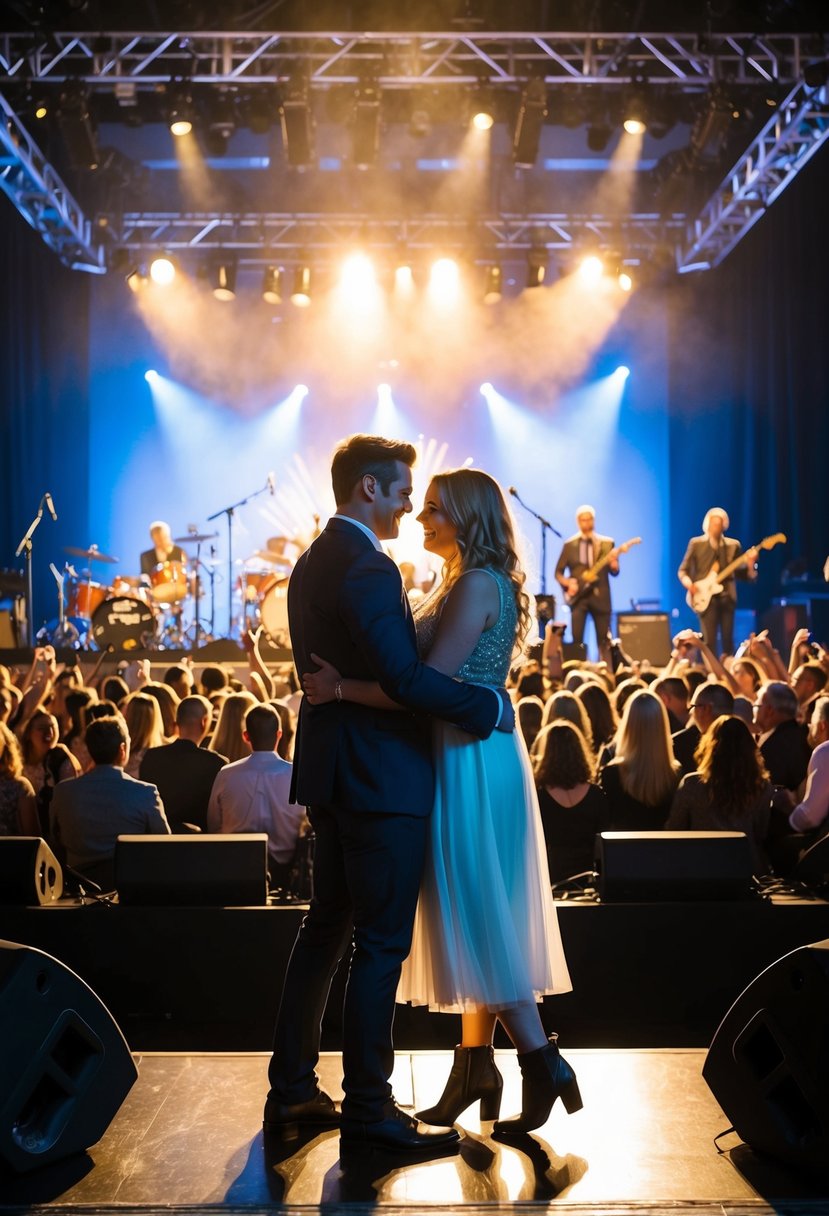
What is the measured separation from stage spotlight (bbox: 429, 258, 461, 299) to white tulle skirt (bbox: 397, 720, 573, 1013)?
37.7 feet

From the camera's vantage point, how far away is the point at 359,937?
8.89ft

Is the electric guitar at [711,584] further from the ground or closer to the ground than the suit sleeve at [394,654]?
further from the ground

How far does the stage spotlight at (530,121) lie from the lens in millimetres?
10383

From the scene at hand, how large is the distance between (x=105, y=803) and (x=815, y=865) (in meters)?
2.60

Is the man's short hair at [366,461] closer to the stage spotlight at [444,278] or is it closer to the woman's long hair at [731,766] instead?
the woman's long hair at [731,766]

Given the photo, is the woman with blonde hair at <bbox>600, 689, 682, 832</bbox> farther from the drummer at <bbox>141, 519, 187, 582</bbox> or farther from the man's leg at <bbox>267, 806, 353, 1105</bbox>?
the drummer at <bbox>141, 519, 187, 582</bbox>

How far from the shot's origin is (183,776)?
5.11 metres

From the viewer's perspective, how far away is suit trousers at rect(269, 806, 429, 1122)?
2.68 meters

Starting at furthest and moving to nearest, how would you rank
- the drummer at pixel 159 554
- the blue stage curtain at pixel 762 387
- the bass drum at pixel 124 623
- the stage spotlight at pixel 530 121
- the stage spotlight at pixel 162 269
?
the stage spotlight at pixel 162 269, the drummer at pixel 159 554, the blue stage curtain at pixel 762 387, the bass drum at pixel 124 623, the stage spotlight at pixel 530 121

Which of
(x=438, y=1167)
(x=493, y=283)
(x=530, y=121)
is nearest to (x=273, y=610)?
(x=493, y=283)

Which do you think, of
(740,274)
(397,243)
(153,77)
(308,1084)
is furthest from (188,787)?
(740,274)

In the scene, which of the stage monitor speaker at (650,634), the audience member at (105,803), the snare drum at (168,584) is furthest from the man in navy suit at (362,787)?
the snare drum at (168,584)

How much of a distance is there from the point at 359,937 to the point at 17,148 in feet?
34.0

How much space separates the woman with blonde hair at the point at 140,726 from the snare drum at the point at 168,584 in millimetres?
7618
